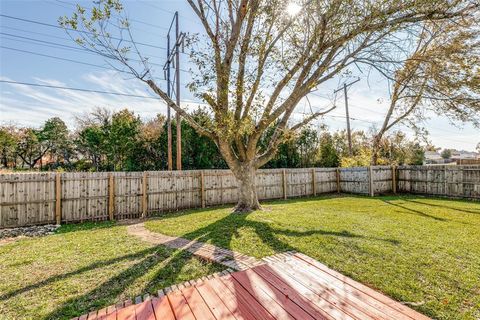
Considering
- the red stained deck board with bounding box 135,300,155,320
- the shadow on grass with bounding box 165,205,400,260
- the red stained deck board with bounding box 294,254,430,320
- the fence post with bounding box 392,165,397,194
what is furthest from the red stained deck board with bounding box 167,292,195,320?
the fence post with bounding box 392,165,397,194

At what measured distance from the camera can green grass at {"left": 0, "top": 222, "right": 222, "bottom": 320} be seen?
103 inches

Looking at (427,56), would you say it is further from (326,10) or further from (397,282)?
(397,282)

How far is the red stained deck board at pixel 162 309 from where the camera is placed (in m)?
2.25

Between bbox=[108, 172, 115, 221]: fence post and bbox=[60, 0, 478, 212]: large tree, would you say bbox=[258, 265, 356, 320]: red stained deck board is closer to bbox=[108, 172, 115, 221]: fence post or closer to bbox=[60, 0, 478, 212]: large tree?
bbox=[60, 0, 478, 212]: large tree

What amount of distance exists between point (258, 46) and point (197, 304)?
6783mm

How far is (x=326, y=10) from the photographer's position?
5914mm

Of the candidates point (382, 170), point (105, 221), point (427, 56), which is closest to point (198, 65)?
point (105, 221)

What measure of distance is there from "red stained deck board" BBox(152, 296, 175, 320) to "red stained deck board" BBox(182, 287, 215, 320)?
20 cm

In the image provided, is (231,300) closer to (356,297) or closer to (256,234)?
(356,297)

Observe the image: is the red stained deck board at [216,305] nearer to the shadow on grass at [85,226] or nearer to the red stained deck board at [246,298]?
the red stained deck board at [246,298]

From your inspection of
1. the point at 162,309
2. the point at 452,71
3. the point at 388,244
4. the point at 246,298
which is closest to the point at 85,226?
the point at 162,309

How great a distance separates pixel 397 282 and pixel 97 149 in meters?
21.6

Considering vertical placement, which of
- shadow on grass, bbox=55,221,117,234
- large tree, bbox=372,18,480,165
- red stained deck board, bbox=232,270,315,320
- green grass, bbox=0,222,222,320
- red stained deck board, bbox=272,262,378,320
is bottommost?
shadow on grass, bbox=55,221,117,234

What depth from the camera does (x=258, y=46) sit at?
7.11 meters
